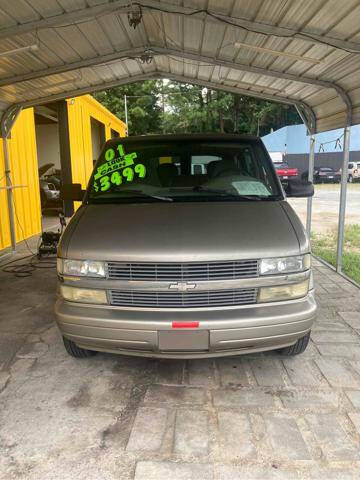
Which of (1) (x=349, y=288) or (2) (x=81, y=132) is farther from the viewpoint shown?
(2) (x=81, y=132)

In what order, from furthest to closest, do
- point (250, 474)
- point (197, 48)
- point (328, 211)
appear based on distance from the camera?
point (328, 211)
point (197, 48)
point (250, 474)

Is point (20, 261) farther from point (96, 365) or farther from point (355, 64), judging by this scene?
point (355, 64)

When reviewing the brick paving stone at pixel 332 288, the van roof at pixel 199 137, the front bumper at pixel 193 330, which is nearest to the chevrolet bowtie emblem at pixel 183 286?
the front bumper at pixel 193 330

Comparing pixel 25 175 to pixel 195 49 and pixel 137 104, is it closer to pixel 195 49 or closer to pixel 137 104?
pixel 195 49

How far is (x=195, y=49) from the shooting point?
6199mm

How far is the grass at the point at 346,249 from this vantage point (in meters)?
6.43

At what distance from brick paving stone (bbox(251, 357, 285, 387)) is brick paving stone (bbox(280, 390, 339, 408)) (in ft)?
0.51

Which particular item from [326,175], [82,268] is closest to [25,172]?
[82,268]

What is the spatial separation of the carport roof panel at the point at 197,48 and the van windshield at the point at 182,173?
1450 mm

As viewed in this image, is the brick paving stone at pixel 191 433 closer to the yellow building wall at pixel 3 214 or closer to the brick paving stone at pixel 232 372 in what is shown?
the brick paving stone at pixel 232 372

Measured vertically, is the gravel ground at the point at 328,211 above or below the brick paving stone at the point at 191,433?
below

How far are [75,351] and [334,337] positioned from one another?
2.36 metres

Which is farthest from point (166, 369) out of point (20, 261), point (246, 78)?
point (246, 78)

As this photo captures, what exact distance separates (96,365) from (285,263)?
1745 millimetres
